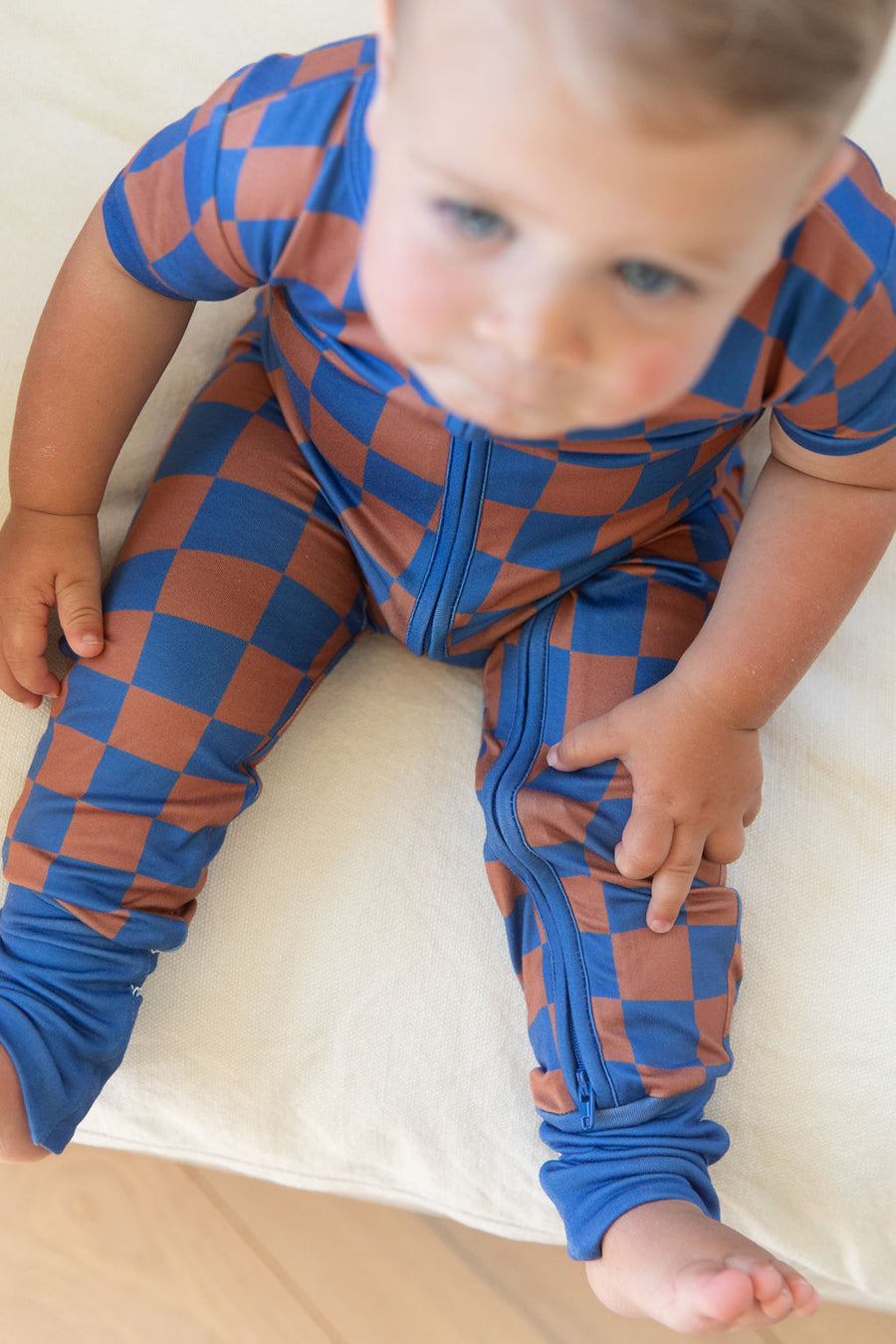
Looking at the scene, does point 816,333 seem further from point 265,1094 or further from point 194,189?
point 265,1094

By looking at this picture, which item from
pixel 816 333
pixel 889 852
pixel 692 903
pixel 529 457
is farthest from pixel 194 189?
pixel 889 852

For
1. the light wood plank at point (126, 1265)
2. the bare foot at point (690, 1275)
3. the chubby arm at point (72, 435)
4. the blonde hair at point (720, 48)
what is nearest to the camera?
the blonde hair at point (720, 48)

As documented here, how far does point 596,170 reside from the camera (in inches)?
14.7

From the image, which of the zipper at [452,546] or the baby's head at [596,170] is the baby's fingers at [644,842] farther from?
the baby's head at [596,170]

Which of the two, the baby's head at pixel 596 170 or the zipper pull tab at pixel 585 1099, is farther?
the zipper pull tab at pixel 585 1099

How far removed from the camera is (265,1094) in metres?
0.71

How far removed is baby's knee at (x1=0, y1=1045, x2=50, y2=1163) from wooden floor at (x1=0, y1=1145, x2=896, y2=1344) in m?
0.24

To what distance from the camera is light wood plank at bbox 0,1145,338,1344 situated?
81 centimetres

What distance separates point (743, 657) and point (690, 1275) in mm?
334

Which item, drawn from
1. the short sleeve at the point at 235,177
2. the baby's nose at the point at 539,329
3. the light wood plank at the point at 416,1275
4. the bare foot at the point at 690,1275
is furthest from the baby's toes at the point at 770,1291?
the short sleeve at the point at 235,177

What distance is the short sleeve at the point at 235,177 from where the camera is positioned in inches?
22.3

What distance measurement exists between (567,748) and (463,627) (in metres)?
0.11

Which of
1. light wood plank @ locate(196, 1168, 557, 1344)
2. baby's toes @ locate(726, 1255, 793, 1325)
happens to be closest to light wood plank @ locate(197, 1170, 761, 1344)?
light wood plank @ locate(196, 1168, 557, 1344)

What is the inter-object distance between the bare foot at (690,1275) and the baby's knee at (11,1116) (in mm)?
334
